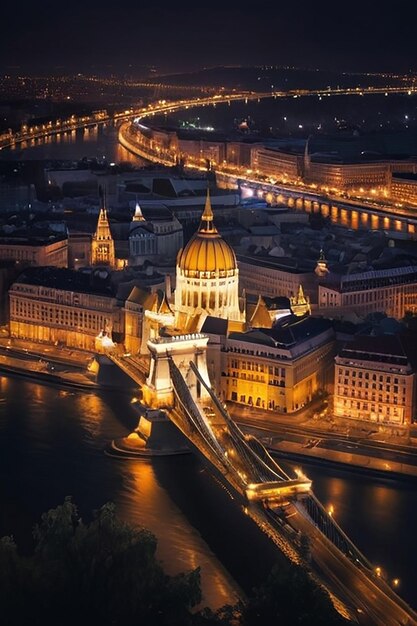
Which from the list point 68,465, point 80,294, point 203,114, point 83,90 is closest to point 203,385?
point 68,465

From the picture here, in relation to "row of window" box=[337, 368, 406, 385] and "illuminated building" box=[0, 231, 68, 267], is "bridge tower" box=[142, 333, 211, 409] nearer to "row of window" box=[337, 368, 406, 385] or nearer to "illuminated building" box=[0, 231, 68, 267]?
"row of window" box=[337, 368, 406, 385]

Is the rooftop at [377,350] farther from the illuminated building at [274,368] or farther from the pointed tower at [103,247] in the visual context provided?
the pointed tower at [103,247]

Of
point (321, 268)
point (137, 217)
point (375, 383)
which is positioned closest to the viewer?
point (375, 383)

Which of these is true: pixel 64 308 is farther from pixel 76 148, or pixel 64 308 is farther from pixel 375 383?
pixel 76 148

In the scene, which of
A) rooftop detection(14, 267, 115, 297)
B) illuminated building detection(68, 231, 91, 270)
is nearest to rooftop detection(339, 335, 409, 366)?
rooftop detection(14, 267, 115, 297)

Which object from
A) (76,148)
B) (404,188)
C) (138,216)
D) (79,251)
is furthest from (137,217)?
(76,148)

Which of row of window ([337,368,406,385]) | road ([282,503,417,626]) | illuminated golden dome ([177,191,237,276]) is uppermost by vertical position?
illuminated golden dome ([177,191,237,276])

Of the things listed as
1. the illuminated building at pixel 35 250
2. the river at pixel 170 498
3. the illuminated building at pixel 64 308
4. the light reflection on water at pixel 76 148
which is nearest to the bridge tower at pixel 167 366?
the river at pixel 170 498
